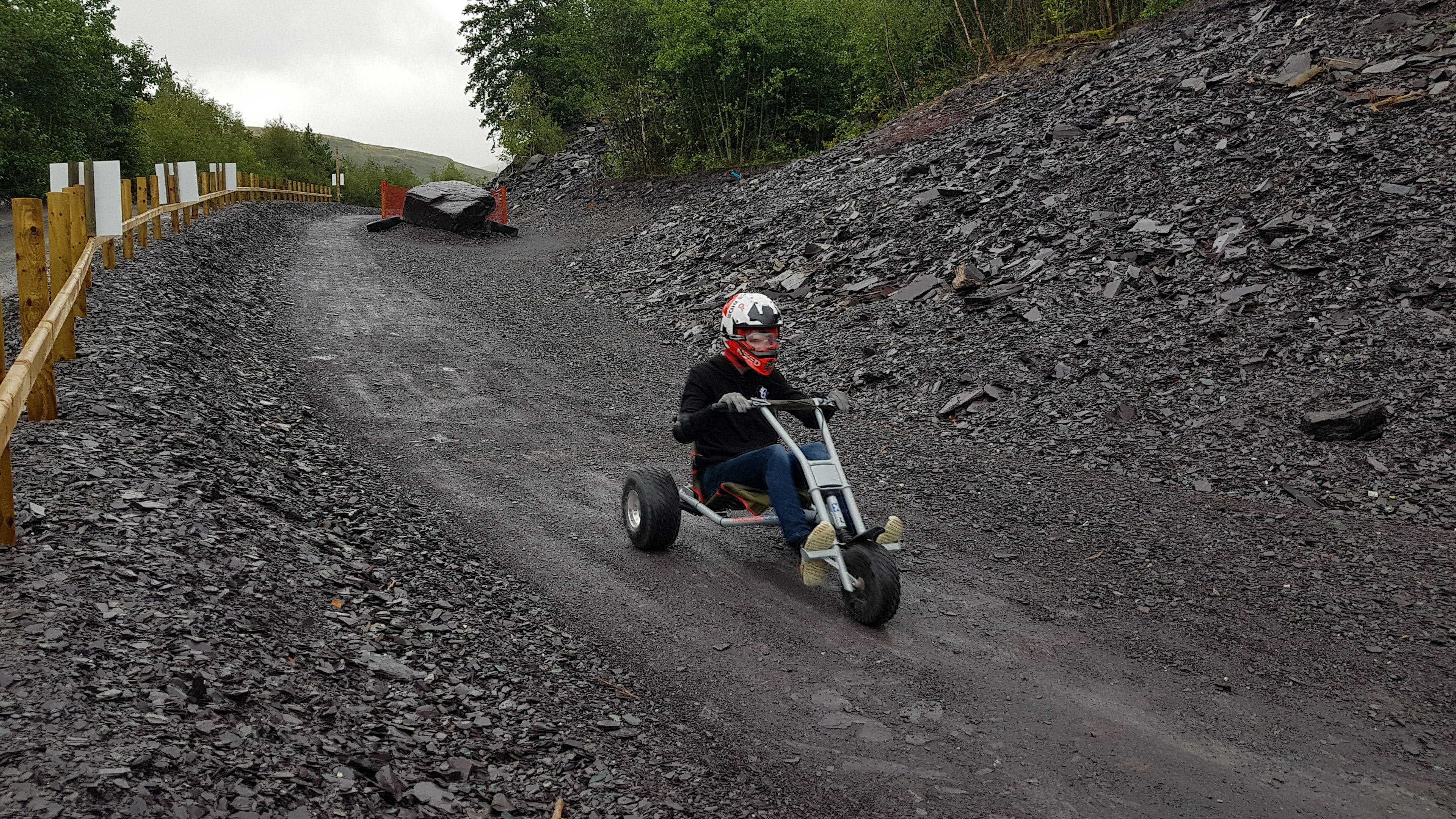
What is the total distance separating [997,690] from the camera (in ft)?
15.0

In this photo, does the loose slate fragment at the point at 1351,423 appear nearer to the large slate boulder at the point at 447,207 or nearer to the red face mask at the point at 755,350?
the red face mask at the point at 755,350

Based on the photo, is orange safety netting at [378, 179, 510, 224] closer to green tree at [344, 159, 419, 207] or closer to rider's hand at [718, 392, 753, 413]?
rider's hand at [718, 392, 753, 413]

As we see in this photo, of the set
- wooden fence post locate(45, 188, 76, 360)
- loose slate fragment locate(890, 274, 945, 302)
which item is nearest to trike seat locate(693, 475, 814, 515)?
wooden fence post locate(45, 188, 76, 360)

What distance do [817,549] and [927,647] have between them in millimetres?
816

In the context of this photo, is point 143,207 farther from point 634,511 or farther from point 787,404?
point 787,404

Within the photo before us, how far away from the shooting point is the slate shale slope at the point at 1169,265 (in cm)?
793

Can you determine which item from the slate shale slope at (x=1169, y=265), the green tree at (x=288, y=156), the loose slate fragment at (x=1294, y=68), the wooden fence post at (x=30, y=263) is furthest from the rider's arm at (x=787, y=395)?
the green tree at (x=288, y=156)

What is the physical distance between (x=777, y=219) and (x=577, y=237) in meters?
8.64

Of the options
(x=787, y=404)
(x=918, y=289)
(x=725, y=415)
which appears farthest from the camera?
(x=918, y=289)

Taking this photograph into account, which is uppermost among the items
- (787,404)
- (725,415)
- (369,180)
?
(369,180)

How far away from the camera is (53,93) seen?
32531mm

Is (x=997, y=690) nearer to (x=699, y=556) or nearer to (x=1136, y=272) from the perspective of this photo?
(x=699, y=556)

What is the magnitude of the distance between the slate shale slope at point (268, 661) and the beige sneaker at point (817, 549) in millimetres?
1342

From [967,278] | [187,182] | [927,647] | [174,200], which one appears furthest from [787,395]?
[187,182]
